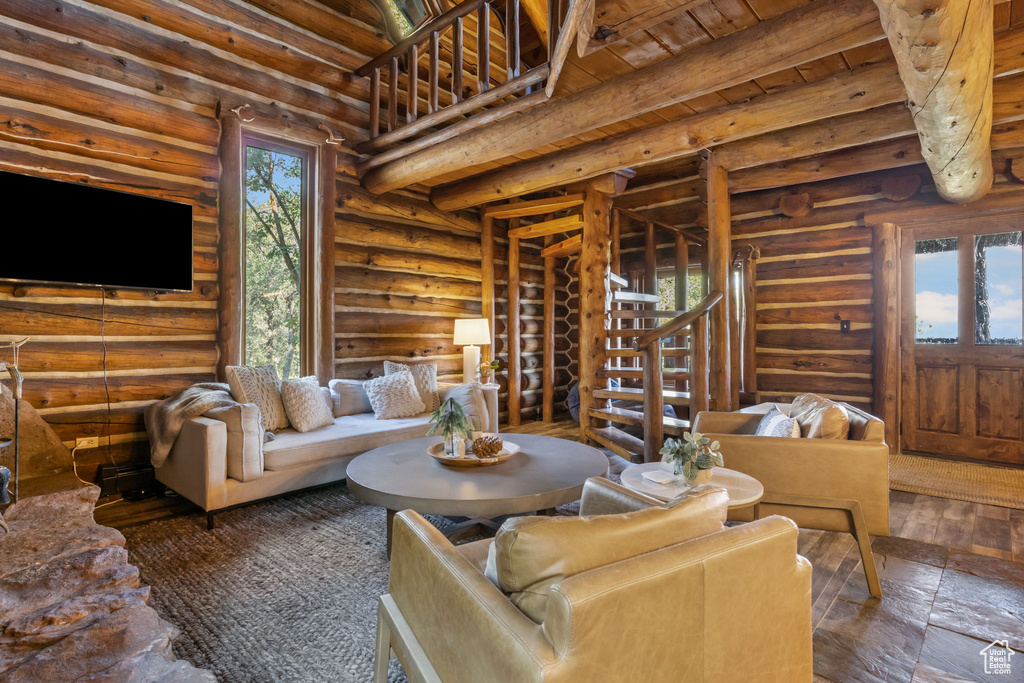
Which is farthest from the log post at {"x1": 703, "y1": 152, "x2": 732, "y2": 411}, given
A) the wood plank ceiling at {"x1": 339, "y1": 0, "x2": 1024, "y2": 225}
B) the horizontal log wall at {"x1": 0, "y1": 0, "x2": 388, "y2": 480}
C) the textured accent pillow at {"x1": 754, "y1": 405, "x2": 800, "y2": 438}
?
the horizontal log wall at {"x1": 0, "y1": 0, "x2": 388, "y2": 480}

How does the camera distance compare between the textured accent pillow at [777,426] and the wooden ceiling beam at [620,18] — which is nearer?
the wooden ceiling beam at [620,18]

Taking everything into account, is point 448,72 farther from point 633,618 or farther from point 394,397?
point 633,618

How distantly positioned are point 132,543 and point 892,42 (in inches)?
172

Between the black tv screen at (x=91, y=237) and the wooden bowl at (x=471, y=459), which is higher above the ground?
the black tv screen at (x=91, y=237)

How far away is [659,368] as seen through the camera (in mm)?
4062

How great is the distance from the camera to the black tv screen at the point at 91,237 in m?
3.18

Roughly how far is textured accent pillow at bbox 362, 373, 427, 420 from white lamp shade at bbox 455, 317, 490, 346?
3.30ft

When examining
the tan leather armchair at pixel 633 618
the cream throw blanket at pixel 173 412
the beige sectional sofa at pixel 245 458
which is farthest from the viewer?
the cream throw blanket at pixel 173 412

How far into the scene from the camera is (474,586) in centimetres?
112

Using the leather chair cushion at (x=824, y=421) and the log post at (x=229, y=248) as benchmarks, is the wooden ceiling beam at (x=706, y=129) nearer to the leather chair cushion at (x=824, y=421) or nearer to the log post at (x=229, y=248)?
the leather chair cushion at (x=824, y=421)

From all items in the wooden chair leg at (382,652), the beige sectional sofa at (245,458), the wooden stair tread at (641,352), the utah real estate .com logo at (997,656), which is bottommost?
the utah real estate .com logo at (997,656)

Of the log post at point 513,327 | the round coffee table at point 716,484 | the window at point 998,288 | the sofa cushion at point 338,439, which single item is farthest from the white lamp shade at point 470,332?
the window at point 998,288

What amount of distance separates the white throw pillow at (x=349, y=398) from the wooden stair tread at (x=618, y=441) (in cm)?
210

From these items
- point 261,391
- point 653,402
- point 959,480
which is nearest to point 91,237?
point 261,391
